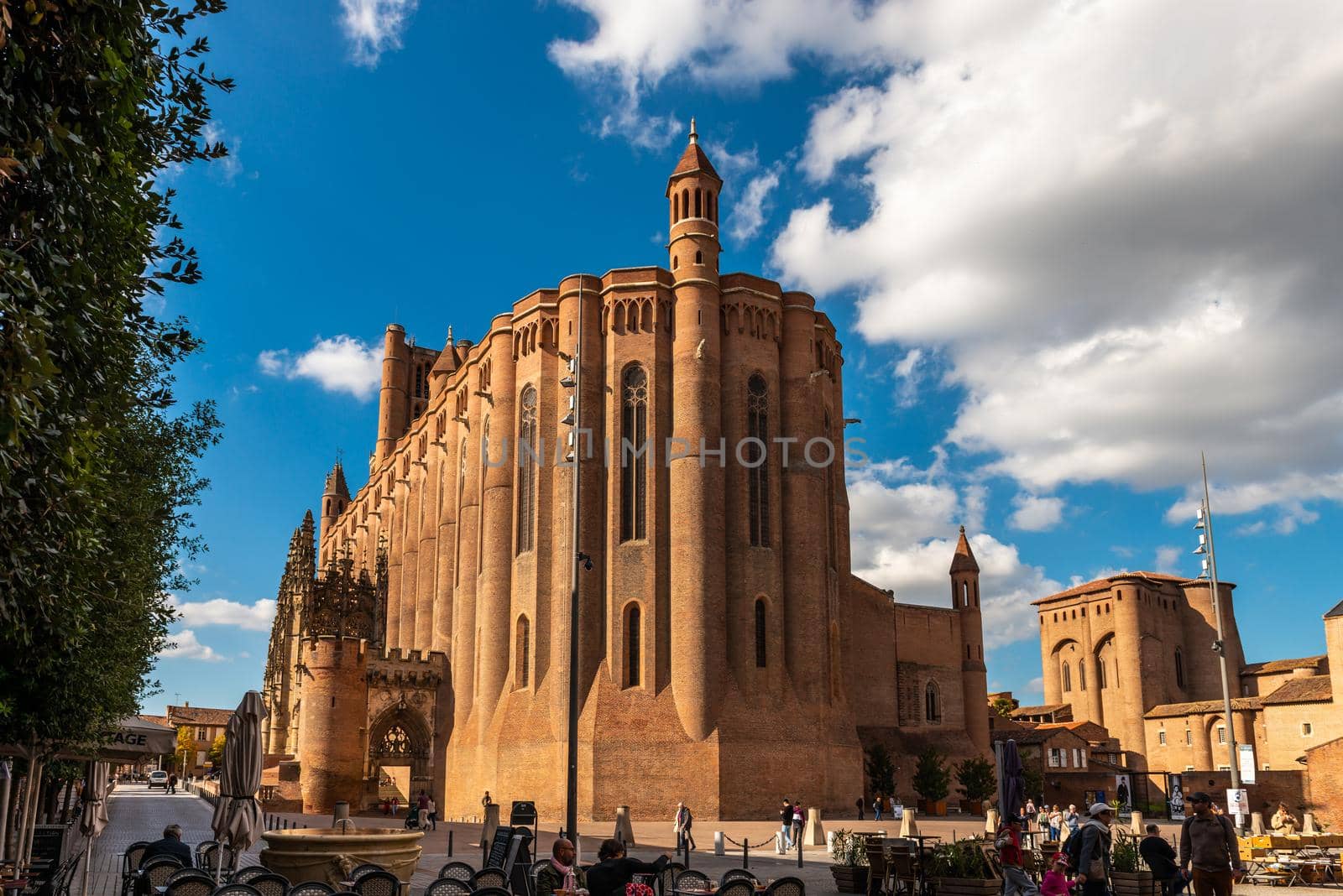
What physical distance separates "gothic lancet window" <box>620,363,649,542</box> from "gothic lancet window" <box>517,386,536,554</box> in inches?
155

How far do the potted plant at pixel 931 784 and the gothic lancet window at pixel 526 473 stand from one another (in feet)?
66.3

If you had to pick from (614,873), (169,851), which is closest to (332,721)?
(169,851)

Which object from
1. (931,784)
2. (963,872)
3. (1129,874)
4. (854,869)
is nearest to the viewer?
(1129,874)

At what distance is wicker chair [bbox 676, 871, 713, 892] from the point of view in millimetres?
12555

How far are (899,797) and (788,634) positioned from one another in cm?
1279

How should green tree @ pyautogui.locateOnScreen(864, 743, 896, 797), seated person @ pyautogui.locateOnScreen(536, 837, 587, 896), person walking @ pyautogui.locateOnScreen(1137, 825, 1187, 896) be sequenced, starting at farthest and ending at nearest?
green tree @ pyautogui.locateOnScreen(864, 743, 896, 797) < person walking @ pyautogui.locateOnScreen(1137, 825, 1187, 896) < seated person @ pyautogui.locateOnScreen(536, 837, 587, 896)

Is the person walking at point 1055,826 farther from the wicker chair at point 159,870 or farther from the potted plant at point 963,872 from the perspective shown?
the wicker chair at point 159,870

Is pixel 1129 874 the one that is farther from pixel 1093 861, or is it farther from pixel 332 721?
pixel 332 721

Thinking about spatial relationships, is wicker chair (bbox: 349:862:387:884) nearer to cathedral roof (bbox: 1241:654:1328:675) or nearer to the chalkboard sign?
the chalkboard sign

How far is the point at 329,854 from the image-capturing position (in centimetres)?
1436

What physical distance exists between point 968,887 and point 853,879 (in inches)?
101

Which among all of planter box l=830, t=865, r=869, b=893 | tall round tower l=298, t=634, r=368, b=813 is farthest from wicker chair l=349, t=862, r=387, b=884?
tall round tower l=298, t=634, r=368, b=813

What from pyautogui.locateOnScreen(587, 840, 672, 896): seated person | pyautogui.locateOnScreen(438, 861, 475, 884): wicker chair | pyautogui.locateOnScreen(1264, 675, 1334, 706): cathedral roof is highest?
pyautogui.locateOnScreen(1264, 675, 1334, 706): cathedral roof

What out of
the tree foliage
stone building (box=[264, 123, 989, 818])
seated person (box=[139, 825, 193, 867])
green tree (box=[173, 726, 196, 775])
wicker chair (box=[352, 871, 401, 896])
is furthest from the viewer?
green tree (box=[173, 726, 196, 775])
